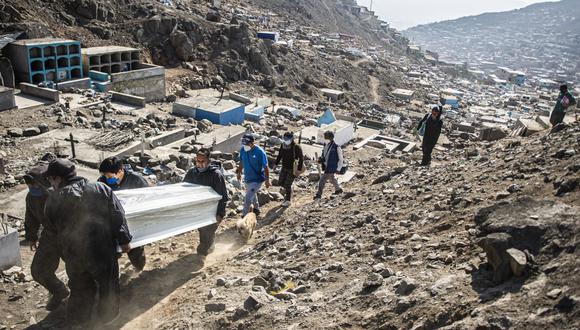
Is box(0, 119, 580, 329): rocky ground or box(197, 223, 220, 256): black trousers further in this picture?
box(197, 223, 220, 256): black trousers

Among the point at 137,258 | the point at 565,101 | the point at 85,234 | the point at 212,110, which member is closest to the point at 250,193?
the point at 137,258

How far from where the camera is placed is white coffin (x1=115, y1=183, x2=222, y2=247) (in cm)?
455

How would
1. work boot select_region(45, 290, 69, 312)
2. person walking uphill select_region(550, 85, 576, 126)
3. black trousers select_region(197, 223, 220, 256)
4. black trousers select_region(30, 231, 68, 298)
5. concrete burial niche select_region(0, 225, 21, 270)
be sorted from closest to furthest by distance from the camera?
black trousers select_region(30, 231, 68, 298) → work boot select_region(45, 290, 69, 312) → concrete burial niche select_region(0, 225, 21, 270) → black trousers select_region(197, 223, 220, 256) → person walking uphill select_region(550, 85, 576, 126)

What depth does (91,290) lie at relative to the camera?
13.9 feet

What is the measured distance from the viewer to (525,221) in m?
3.62

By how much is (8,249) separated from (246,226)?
3.00m

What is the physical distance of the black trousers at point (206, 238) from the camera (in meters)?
5.85

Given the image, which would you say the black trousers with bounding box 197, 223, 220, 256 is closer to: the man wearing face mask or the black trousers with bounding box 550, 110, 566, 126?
the man wearing face mask

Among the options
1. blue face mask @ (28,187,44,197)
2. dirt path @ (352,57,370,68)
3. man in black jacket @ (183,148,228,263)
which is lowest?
dirt path @ (352,57,370,68)

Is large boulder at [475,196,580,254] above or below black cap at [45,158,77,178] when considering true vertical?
above

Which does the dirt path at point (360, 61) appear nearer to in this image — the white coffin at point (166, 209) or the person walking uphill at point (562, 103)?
the person walking uphill at point (562, 103)

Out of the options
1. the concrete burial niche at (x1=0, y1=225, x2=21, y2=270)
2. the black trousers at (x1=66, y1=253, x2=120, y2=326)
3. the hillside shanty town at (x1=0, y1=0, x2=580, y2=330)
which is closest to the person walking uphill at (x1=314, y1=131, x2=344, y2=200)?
the hillside shanty town at (x1=0, y1=0, x2=580, y2=330)

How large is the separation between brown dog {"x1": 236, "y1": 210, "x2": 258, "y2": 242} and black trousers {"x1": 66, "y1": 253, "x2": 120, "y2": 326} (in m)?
2.31

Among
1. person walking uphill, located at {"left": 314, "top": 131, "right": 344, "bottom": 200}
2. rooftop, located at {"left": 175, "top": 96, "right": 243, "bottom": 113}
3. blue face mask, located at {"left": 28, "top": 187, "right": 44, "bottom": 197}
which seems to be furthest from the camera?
rooftop, located at {"left": 175, "top": 96, "right": 243, "bottom": 113}
